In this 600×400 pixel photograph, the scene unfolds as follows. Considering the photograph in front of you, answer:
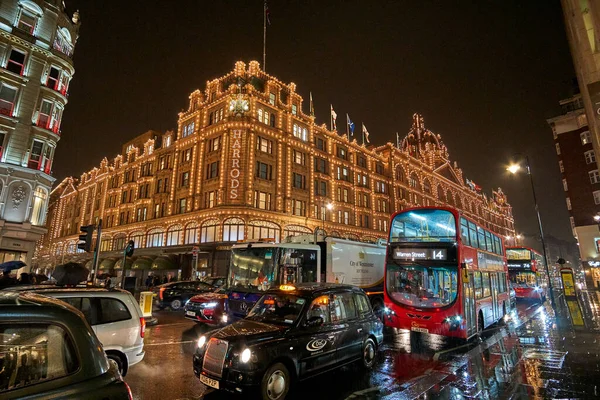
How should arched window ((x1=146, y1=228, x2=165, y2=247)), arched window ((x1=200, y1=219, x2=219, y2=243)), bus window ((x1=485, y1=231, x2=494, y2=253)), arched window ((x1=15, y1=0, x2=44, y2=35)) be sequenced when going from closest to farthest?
bus window ((x1=485, y1=231, x2=494, y2=253))
arched window ((x1=15, y1=0, x2=44, y2=35))
arched window ((x1=200, y1=219, x2=219, y2=243))
arched window ((x1=146, y1=228, x2=165, y2=247))

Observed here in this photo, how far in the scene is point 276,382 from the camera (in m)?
5.85

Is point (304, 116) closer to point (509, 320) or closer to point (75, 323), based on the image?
point (509, 320)

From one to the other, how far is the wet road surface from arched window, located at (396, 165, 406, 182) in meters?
43.1

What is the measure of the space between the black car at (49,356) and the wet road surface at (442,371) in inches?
162

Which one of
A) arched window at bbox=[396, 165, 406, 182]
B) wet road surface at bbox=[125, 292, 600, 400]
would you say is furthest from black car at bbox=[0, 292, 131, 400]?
arched window at bbox=[396, 165, 406, 182]

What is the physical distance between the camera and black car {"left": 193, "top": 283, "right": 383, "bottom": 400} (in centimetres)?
557

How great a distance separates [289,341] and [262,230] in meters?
27.5

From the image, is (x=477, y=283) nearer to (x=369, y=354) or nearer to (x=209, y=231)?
(x=369, y=354)

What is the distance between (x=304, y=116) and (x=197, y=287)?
27.7 m

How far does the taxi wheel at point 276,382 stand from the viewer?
5.61 meters

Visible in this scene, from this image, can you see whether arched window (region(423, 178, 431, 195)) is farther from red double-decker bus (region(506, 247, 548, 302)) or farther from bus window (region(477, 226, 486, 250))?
bus window (region(477, 226, 486, 250))

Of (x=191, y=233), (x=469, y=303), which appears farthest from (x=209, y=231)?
(x=469, y=303)

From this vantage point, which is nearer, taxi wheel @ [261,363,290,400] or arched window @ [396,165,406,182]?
taxi wheel @ [261,363,290,400]

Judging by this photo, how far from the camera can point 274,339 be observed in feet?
19.6
